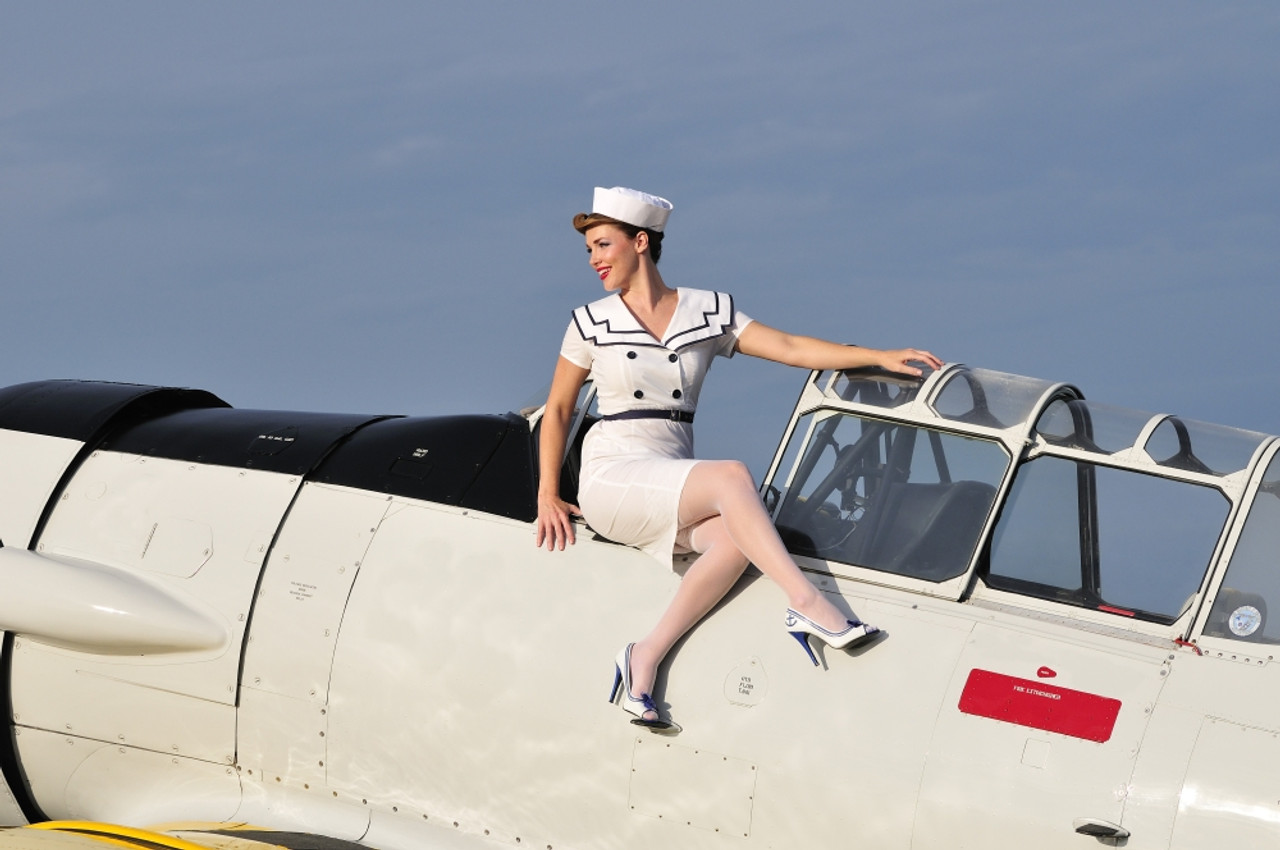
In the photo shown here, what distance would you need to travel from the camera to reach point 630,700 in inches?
208

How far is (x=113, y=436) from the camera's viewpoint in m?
6.83

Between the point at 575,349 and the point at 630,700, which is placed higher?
the point at 575,349

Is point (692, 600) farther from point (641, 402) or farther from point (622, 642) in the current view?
point (641, 402)

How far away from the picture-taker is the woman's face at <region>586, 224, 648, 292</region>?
577 centimetres

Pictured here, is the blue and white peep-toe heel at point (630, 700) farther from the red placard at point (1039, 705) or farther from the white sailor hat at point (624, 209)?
the white sailor hat at point (624, 209)

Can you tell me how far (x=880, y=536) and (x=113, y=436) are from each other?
3.56m

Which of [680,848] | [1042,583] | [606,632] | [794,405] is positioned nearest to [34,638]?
[606,632]

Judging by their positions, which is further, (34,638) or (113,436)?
(113,436)

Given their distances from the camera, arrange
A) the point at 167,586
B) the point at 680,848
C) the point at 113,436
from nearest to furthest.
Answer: the point at 680,848 < the point at 167,586 < the point at 113,436

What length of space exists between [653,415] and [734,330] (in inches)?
19.4

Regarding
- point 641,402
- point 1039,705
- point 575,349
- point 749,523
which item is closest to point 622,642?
point 749,523

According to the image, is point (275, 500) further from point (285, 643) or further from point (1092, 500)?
point (1092, 500)

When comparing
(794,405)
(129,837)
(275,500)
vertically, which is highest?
(794,405)

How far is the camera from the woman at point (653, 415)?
5395 mm
